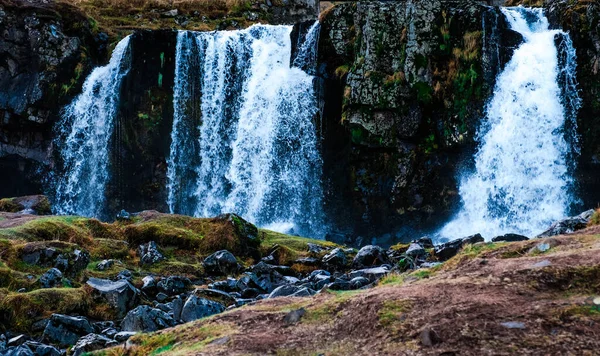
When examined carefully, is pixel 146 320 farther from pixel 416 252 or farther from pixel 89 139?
pixel 89 139

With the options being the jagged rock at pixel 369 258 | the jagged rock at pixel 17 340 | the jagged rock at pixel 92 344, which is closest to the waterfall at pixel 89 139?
the jagged rock at pixel 369 258

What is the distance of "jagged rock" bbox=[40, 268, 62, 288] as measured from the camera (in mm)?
13734

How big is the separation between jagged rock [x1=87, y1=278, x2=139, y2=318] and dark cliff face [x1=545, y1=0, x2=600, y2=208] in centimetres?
1922

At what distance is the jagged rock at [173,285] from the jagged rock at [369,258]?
4.11 metres

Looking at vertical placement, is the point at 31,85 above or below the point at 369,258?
above

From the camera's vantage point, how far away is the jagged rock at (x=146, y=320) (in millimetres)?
10203

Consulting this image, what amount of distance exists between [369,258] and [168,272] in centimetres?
469

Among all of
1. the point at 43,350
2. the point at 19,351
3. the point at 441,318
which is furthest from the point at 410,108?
the point at 441,318

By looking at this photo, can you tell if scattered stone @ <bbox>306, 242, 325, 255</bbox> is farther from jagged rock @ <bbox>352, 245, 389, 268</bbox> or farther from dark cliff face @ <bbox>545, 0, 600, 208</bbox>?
dark cliff face @ <bbox>545, 0, 600, 208</bbox>

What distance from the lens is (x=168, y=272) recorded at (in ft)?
53.4

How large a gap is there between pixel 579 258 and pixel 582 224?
6.29 metres

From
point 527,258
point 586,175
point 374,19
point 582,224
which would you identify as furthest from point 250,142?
point 527,258

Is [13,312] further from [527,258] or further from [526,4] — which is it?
[526,4]

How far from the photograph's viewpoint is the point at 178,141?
33.0 metres
